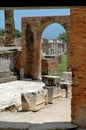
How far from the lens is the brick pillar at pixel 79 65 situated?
671 cm

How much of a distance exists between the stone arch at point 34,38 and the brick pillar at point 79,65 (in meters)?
12.0

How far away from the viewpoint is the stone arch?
18.8 meters

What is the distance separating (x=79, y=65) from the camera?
22.1 ft

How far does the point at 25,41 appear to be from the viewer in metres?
19.0

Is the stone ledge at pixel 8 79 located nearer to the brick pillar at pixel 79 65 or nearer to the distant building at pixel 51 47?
the brick pillar at pixel 79 65

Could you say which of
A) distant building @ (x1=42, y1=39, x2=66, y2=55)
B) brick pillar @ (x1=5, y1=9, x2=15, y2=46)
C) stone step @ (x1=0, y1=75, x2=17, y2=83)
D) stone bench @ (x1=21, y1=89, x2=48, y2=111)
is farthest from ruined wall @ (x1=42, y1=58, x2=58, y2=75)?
distant building @ (x1=42, y1=39, x2=66, y2=55)

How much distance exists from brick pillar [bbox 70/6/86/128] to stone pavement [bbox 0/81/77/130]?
12.1 inches

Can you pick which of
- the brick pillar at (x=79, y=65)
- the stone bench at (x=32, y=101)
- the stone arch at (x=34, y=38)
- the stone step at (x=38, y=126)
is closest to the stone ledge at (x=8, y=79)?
the stone arch at (x=34, y=38)

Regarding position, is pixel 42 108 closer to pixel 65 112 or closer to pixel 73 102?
pixel 65 112

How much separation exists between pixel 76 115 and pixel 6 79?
1031cm

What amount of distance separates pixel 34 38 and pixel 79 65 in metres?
12.4

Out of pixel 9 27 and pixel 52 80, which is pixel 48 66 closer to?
pixel 9 27

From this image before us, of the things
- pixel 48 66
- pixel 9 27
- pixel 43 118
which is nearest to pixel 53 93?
pixel 43 118
